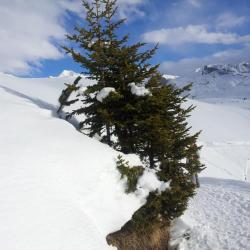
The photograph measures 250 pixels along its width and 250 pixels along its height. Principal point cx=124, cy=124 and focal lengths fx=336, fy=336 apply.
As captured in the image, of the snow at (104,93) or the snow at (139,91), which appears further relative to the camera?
the snow at (104,93)

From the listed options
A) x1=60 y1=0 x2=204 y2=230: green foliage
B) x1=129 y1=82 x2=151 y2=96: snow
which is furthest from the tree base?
x1=129 y1=82 x2=151 y2=96: snow

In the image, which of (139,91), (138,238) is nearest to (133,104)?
(139,91)

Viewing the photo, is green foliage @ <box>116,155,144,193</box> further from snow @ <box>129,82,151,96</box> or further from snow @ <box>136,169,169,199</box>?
snow @ <box>129,82,151,96</box>

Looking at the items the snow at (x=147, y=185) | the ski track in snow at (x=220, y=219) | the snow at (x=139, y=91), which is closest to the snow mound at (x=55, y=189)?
the snow at (x=147, y=185)

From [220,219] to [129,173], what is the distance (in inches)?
279

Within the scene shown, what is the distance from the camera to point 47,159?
40.8 ft

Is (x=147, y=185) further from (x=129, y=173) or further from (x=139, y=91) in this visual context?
(x=139, y=91)

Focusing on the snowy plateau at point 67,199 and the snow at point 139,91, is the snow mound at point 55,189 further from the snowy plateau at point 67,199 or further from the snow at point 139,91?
the snow at point 139,91

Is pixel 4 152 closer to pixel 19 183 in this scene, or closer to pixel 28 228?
pixel 19 183

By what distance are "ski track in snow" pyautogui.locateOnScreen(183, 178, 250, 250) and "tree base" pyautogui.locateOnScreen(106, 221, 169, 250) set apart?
5.74 feet

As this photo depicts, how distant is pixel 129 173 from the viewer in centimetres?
1436

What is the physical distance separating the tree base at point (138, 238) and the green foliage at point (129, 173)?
1.48m

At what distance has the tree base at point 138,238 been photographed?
13367 millimetres

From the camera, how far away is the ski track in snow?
15.3 m
